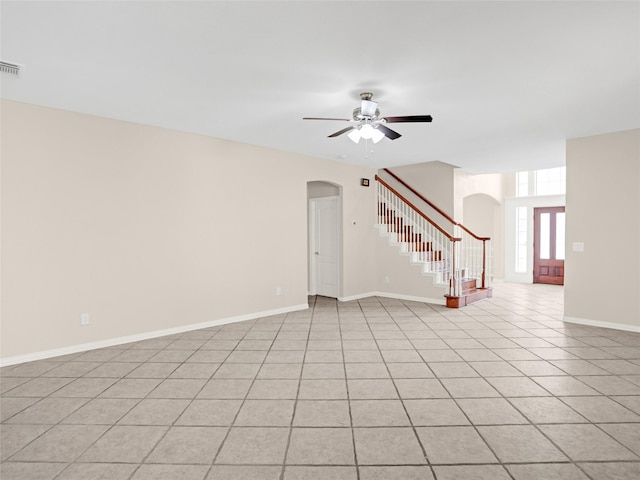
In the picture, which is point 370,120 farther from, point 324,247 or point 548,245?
point 548,245

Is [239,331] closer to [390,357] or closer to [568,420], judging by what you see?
[390,357]

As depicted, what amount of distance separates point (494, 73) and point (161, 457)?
12.6 ft

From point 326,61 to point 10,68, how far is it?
2667 millimetres

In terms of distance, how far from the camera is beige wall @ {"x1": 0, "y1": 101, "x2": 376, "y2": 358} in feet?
12.1

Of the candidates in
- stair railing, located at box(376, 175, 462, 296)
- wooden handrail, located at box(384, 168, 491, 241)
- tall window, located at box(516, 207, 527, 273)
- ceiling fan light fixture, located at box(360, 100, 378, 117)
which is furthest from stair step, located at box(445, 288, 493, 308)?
ceiling fan light fixture, located at box(360, 100, 378, 117)

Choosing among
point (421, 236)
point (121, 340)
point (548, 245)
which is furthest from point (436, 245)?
point (121, 340)

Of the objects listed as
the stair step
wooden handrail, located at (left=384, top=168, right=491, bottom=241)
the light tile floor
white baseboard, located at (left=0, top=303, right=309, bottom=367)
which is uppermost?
wooden handrail, located at (left=384, top=168, right=491, bottom=241)

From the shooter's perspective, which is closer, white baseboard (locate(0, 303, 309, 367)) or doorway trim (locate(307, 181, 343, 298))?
white baseboard (locate(0, 303, 309, 367))

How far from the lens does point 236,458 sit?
2104mm

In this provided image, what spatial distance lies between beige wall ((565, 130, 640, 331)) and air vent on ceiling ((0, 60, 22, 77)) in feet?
21.7

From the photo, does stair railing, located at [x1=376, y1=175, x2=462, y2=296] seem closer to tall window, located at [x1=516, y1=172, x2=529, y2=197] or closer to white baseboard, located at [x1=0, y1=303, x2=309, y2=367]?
white baseboard, located at [x1=0, y1=303, x2=309, y2=367]

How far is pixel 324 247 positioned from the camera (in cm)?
750

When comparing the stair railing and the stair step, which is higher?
the stair railing

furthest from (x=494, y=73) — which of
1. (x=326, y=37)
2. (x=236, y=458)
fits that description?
(x=236, y=458)
